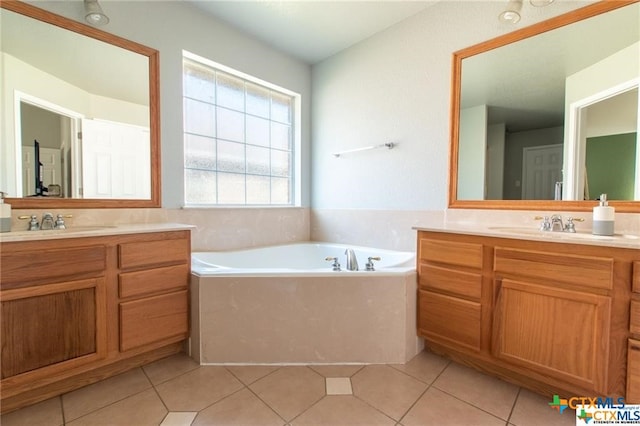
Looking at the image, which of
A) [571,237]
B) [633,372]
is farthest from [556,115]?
[633,372]

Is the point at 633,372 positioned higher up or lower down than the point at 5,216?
lower down

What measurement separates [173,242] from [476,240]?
1757 mm

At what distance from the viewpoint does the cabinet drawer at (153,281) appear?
4.94 feet

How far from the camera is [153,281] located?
63.2 inches

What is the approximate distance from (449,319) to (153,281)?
174 cm

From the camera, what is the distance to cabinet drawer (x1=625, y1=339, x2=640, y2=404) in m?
1.12

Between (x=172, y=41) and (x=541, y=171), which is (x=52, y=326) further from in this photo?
(x=541, y=171)

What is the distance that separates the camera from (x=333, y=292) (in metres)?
1.66

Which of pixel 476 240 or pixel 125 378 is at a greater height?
pixel 476 240

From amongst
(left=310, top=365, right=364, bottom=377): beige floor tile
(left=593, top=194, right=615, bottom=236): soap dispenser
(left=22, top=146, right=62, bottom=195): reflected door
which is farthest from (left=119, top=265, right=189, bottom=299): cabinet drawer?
(left=593, top=194, right=615, bottom=236): soap dispenser

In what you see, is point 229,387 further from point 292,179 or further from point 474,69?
point 474,69

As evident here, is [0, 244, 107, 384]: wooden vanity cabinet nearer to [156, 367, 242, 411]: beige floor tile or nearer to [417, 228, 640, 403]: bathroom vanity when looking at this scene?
[156, 367, 242, 411]: beige floor tile

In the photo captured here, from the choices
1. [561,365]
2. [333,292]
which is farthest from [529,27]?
[333,292]

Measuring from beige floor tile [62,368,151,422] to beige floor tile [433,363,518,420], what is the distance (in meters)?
1.59
